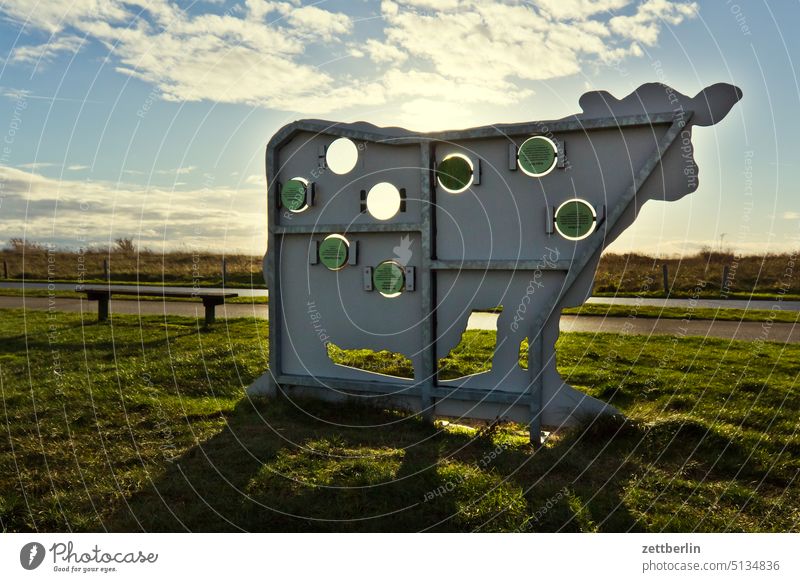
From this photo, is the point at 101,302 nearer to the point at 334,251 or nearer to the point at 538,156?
the point at 334,251

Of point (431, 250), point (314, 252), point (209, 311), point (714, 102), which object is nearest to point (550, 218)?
point (431, 250)

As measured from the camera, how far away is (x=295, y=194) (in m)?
7.60

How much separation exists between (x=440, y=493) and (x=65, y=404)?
474 cm

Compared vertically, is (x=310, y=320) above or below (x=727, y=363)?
above

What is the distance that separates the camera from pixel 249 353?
10.7m

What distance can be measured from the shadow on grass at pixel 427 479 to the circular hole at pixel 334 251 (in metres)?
1.78

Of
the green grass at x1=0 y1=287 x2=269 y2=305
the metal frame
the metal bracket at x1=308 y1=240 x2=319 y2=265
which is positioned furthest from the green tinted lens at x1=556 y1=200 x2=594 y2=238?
the green grass at x1=0 y1=287 x2=269 y2=305

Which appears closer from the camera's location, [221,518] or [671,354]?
[221,518]

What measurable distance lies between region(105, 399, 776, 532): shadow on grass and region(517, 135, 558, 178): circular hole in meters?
2.50

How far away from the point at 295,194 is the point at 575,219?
126 inches

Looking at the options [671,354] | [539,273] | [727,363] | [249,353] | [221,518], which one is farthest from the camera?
[249,353]

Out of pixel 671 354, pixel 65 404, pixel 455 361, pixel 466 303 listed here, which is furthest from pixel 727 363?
pixel 65 404

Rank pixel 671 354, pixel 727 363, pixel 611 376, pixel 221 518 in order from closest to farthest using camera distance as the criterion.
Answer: pixel 221 518 < pixel 611 376 < pixel 727 363 < pixel 671 354

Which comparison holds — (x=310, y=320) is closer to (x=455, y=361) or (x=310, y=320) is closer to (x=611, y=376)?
(x=455, y=361)
